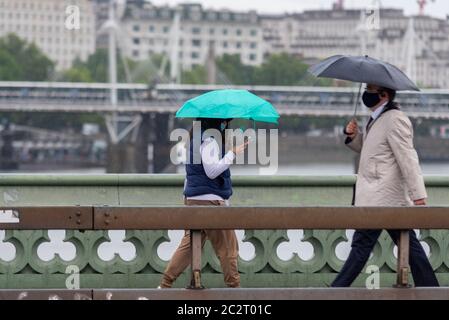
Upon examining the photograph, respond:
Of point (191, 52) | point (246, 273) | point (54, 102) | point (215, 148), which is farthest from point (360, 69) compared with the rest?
point (191, 52)

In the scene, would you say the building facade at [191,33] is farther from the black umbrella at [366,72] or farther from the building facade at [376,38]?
the black umbrella at [366,72]

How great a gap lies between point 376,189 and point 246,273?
1336mm

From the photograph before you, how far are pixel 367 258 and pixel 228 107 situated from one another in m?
1.21

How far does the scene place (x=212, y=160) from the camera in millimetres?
8070

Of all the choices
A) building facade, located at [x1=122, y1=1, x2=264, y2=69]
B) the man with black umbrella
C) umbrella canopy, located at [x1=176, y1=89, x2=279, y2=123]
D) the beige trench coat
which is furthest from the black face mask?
building facade, located at [x1=122, y1=1, x2=264, y2=69]

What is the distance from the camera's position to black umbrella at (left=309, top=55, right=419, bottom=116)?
7836mm

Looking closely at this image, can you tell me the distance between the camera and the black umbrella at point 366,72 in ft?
25.7

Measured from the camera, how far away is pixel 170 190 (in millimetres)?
9273

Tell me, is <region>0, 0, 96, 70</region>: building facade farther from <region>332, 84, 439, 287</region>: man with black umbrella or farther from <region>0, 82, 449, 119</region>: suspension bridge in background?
<region>332, 84, 439, 287</region>: man with black umbrella

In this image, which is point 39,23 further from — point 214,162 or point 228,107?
point 214,162

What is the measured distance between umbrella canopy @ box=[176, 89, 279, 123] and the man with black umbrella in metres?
0.62

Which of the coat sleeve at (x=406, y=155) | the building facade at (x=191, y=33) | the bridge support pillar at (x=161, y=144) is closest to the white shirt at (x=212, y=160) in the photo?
the coat sleeve at (x=406, y=155)

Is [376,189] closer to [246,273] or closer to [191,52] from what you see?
[246,273]

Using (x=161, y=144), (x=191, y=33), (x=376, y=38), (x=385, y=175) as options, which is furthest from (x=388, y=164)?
(x=191, y=33)
